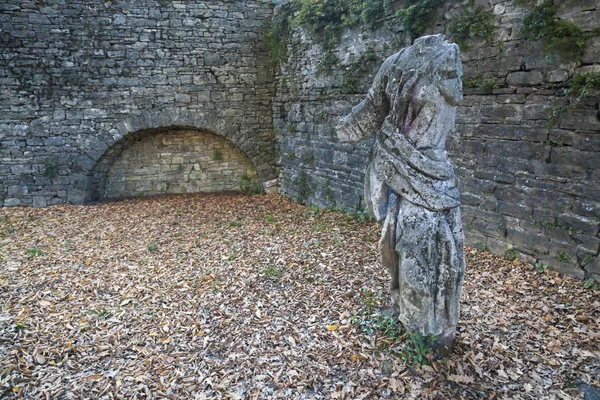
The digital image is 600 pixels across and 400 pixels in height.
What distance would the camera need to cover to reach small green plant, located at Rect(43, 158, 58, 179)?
823 centimetres

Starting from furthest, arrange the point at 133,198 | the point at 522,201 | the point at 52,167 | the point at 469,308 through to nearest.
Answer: the point at 133,198 < the point at 52,167 < the point at 522,201 < the point at 469,308

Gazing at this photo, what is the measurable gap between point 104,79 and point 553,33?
800 centimetres

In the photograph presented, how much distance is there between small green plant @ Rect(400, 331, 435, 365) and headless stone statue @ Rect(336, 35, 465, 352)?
0.18 ft

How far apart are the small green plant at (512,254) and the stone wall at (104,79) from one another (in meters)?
6.08

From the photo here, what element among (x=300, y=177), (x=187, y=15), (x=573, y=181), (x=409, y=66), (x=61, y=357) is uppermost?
(x=187, y=15)

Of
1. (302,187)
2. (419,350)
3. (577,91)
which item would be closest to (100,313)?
(419,350)

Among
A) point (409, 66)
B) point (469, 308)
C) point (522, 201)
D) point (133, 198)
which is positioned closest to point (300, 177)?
point (133, 198)

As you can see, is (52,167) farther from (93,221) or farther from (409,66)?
(409,66)

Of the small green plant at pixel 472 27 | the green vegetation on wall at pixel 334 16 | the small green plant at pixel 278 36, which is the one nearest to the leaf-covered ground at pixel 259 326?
the small green plant at pixel 472 27

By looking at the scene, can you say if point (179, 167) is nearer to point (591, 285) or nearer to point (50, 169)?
point (50, 169)

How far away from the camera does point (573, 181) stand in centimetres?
418

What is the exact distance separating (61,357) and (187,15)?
24.1 feet

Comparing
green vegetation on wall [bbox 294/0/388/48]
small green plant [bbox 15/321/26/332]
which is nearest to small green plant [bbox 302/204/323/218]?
green vegetation on wall [bbox 294/0/388/48]

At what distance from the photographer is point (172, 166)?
30.7ft
